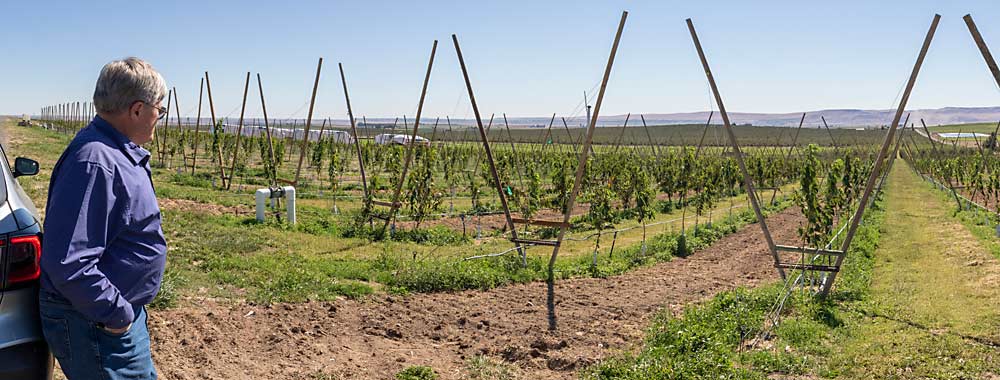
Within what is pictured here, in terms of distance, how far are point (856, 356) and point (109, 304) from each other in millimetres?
6135

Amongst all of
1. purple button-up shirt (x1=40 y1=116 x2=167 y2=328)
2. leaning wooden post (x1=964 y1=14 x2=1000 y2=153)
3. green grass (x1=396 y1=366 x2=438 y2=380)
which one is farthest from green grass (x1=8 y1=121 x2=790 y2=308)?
leaning wooden post (x1=964 y1=14 x2=1000 y2=153)

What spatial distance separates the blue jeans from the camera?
247cm

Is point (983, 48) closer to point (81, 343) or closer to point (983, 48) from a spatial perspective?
point (983, 48)

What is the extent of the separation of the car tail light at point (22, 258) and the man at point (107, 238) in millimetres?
154

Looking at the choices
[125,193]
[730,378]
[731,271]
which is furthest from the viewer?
[731,271]

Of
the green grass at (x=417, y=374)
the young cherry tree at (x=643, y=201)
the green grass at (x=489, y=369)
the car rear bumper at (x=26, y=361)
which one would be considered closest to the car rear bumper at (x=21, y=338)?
the car rear bumper at (x=26, y=361)

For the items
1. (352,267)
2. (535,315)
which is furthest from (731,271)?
(352,267)

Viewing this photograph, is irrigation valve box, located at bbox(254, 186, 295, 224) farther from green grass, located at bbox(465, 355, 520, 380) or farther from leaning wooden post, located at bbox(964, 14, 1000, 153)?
leaning wooden post, located at bbox(964, 14, 1000, 153)

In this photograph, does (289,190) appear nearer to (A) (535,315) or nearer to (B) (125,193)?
(A) (535,315)

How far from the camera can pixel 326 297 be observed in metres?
7.43

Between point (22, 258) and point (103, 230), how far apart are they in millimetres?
530

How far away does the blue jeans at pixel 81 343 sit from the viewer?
2475 mm

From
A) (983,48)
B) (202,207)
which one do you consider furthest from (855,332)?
(202,207)

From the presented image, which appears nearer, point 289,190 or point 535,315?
point 535,315
